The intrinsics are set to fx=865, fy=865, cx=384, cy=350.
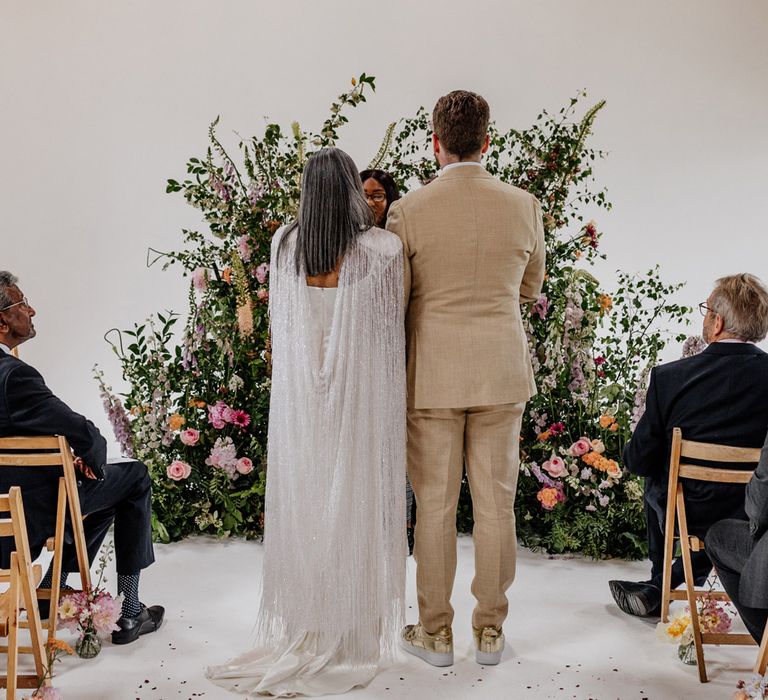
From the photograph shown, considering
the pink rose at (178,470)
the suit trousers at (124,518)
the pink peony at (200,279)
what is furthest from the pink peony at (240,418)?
the suit trousers at (124,518)

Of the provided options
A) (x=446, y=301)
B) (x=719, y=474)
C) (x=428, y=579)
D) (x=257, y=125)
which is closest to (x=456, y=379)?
(x=446, y=301)

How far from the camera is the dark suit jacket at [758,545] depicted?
233 cm

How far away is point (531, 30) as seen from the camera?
20.2 ft

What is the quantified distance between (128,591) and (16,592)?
81 cm

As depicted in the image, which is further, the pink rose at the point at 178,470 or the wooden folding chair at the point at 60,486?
the pink rose at the point at 178,470

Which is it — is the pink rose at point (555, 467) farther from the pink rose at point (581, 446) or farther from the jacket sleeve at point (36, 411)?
the jacket sleeve at point (36, 411)

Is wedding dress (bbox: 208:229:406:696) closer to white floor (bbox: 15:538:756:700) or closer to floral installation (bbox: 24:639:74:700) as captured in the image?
white floor (bbox: 15:538:756:700)

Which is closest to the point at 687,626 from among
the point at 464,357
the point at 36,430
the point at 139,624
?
the point at 464,357

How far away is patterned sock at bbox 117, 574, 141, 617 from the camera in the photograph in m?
3.33

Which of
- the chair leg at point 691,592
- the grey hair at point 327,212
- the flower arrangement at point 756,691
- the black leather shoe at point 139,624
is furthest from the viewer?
the black leather shoe at point 139,624

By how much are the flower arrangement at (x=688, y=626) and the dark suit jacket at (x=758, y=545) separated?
0.63 meters

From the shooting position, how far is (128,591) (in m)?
3.33

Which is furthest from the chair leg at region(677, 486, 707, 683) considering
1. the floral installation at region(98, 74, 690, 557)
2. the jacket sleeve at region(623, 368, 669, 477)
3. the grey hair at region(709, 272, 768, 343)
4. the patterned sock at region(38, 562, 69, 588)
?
the patterned sock at region(38, 562, 69, 588)

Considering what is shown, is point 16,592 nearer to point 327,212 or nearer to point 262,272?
point 327,212
